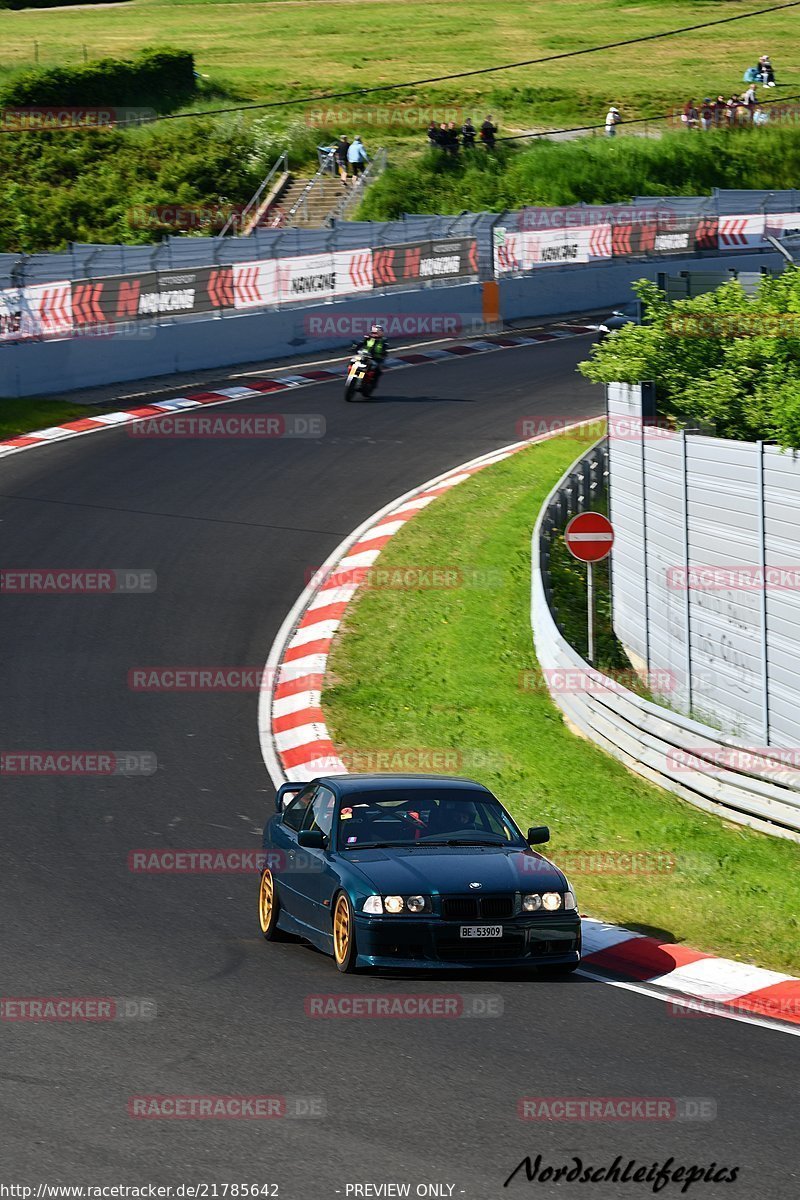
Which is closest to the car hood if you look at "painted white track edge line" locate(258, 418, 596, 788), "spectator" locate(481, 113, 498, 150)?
"painted white track edge line" locate(258, 418, 596, 788)

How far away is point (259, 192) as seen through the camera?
185 ft

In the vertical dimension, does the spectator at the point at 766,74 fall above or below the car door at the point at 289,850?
above

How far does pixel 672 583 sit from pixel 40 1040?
10.7 m

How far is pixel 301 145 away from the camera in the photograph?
61.3 meters

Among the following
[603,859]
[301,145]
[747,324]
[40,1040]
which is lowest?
[603,859]

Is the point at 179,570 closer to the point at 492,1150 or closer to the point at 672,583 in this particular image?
the point at 672,583

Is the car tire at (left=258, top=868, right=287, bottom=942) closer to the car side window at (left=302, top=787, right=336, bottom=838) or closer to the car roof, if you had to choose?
the car side window at (left=302, top=787, right=336, bottom=838)

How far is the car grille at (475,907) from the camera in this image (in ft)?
32.4

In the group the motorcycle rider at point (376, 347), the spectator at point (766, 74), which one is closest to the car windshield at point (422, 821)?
the motorcycle rider at point (376, 347)

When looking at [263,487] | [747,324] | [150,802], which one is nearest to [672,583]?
[747,324]

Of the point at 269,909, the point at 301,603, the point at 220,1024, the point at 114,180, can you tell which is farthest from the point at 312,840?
the point at 114,180

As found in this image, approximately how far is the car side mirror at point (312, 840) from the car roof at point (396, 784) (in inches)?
17.3

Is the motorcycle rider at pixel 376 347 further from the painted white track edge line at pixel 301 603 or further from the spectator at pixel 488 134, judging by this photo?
the spectator at pixel 488 134

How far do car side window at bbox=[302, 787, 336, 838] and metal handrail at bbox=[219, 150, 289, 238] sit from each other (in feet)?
143
